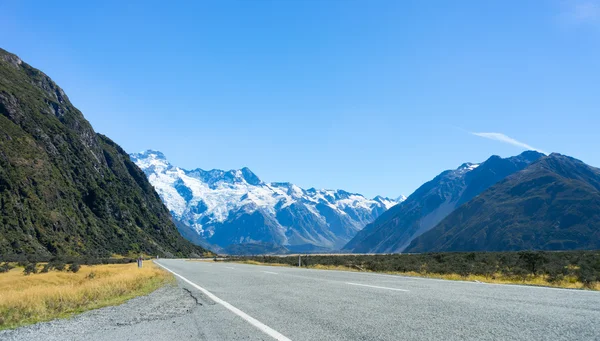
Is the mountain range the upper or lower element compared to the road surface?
upper

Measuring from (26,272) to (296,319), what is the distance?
41.8 m

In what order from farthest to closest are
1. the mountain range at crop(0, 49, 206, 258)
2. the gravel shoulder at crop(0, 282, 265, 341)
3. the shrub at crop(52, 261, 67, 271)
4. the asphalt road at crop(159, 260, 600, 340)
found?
the mountain range at crop(0, 49, 206, 258) < the shrub at crop(52, 261, 67, 271) < the gravel shoulder at crop(0, 282, 265, 341) < the asphalt road at crop(159, 260, 600, 340)

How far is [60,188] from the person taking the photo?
108 meters

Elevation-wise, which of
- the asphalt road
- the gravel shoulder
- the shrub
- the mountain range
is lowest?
the shrub

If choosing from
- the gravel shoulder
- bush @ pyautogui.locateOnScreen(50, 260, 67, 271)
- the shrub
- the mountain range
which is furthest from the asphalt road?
the mountain range

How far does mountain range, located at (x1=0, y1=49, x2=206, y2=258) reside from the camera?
87.6 metres

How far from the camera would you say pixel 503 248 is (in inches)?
7333

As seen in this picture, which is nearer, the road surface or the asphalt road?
the asphalt road

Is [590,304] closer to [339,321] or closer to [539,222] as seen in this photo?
[339,321]

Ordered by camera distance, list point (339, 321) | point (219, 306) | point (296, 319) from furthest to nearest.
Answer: point (219, 306) → point (296, 319) → point (339, 321)

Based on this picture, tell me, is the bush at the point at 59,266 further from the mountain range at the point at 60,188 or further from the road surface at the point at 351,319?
the road surface at the point at 351,319

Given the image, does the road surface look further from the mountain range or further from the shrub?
the mountain range

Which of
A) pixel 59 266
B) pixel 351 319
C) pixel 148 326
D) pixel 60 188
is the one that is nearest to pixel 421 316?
pixel 351 319

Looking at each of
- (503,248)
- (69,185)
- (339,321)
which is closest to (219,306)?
(339,321)
